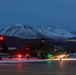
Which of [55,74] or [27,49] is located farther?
[27,49]

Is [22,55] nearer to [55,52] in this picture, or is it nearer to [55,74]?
[55,52]

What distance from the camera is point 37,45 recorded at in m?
51.0

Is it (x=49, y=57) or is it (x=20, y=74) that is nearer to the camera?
(x=20, y=74)

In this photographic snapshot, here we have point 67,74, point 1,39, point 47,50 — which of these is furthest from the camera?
point 1,39

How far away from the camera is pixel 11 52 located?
5072 centimetres

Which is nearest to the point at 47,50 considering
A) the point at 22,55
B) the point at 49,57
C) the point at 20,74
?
the point at 49,57

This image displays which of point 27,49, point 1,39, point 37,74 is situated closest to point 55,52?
point 27,49

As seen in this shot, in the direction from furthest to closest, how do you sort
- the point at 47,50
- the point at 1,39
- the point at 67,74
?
the point at 1,39
the point at 47,50
the point at 67,74

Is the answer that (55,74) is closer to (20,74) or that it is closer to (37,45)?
(20,74)

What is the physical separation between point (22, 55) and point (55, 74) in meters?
30.1

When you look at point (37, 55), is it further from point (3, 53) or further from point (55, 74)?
point (55, 74)

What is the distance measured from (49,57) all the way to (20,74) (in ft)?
89.3

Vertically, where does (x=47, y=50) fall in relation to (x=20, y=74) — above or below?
above

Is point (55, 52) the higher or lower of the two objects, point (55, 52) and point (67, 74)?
the higher
